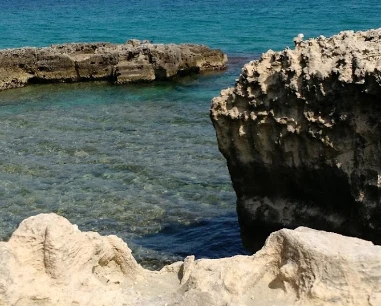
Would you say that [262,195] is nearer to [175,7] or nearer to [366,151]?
[366,151]

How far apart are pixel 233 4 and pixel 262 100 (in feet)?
141

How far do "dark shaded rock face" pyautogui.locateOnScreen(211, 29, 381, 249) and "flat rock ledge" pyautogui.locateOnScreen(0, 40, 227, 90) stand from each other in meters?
13.7

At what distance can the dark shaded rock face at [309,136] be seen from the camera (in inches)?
228

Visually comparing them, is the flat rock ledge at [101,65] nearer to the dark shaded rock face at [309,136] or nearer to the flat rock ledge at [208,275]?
the dark shaded rock face at [309,136]

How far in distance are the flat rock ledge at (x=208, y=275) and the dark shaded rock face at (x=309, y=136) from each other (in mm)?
2030

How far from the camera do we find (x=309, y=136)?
246 inches

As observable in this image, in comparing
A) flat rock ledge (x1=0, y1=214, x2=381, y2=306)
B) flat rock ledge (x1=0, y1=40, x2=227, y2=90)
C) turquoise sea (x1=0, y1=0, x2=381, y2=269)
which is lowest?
turquoise sea (x1=0, y1=0, x2=381, y2=269)

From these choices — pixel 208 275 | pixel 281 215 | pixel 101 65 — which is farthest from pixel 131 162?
pixel 101 65

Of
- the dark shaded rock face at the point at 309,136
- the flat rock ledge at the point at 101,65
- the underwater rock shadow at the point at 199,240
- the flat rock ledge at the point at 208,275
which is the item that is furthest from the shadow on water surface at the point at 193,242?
the flat rock ledge at the point at 101,65

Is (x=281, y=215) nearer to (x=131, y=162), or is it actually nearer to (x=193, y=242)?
(x=193, y=242)

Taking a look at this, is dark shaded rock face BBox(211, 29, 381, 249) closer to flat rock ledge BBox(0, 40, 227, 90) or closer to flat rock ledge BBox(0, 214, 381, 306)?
flat rock ledge BBox(0, 214, 381, 306)

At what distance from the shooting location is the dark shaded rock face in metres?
5.80

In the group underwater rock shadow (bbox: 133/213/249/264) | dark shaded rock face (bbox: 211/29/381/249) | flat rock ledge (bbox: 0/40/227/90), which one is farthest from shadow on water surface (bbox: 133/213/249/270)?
flat rock ledge (bbox: 0/40/227/90)

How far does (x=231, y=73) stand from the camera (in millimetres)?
21469
